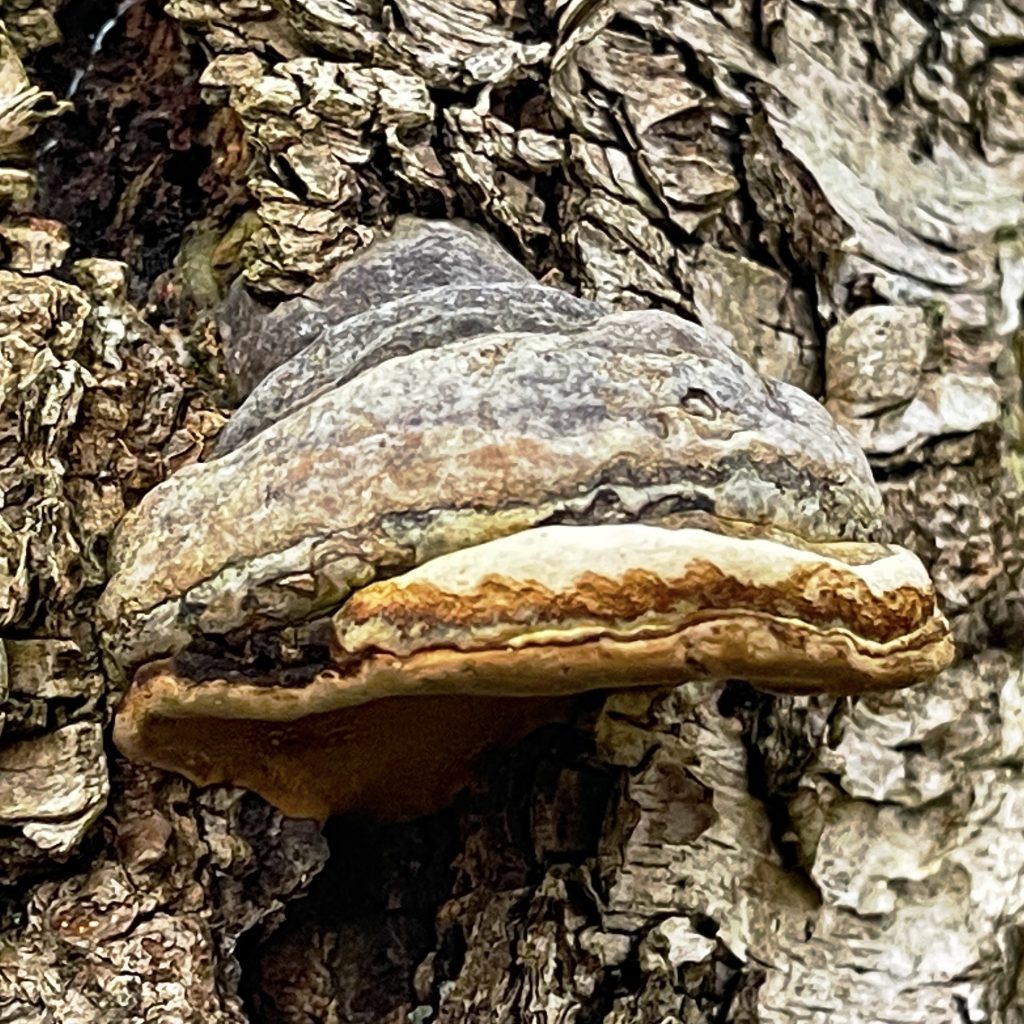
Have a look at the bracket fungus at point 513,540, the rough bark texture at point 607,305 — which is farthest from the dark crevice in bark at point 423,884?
the bracket fungus at point 513,540

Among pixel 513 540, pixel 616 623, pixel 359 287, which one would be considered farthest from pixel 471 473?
pixel 359 287

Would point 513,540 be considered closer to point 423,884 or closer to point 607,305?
point 607,305

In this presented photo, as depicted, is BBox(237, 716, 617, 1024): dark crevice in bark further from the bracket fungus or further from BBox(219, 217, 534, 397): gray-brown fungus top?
BBox(219, 217, 534, 397): gray-brown fungus top

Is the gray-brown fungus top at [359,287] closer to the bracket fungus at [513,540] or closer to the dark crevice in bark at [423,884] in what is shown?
the bracket fungus at [513,540]

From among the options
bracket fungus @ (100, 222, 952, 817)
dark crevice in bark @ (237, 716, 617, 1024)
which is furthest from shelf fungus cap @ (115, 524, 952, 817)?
dark crevice in bark @ (237, 716, 617, 1024)

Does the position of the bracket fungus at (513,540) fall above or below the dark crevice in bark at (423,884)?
above

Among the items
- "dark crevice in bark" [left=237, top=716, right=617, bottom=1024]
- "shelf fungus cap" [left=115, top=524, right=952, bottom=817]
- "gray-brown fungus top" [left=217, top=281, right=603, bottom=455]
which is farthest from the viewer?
"dark crevice in bark" [left=237, top=716, right=617, bottom=1024]

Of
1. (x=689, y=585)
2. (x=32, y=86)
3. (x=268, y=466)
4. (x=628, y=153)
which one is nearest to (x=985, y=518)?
(x=628, y=153)

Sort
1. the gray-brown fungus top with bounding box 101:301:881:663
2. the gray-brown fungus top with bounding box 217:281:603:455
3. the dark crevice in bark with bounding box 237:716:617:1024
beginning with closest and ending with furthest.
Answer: the gray-brown fungus top with bounding box 101:301:881:663 < the gray-brown fungus top with bounding box 217:281:603:455 < the dark crevice in bark with bounding box 237:716:617:1024
